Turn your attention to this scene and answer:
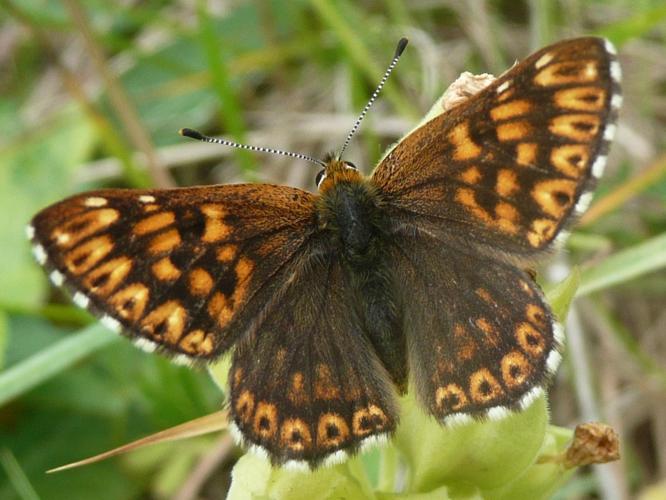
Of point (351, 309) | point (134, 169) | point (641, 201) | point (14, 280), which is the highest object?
point (351, 309)

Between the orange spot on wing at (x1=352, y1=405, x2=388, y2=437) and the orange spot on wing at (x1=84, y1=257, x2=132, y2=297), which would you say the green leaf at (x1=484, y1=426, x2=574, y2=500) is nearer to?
the orange spot on wing at (x1=352, y1=405, x2=388, y2=437)

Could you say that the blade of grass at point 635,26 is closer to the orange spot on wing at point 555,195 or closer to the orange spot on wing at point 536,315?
the orange spot on wing at point 555,195

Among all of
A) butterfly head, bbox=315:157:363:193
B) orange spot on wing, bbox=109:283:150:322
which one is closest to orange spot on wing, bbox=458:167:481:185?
butterfly head, bbox=315:157:363:193

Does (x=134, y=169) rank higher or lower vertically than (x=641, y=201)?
higher

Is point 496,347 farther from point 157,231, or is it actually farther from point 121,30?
point 121,30

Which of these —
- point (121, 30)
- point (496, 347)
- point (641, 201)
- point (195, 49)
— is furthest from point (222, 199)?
point (121, 30)
